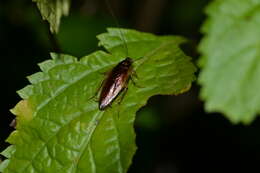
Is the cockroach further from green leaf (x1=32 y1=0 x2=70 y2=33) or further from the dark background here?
the dark background

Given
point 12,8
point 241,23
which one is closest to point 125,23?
point 12,8

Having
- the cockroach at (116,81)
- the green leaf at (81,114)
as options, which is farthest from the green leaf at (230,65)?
the cockroach at (116,81)

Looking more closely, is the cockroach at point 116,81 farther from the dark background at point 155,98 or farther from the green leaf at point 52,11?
the dark background at point 155,98

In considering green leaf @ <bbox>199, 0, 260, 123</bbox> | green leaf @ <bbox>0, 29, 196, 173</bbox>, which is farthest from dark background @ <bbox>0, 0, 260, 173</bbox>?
green leaf @ <bbox>199, 0, 260, 123</bbox>

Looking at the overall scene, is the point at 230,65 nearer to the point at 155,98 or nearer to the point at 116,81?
the point at 116,81

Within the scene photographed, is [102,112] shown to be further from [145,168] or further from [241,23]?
[145,168]
